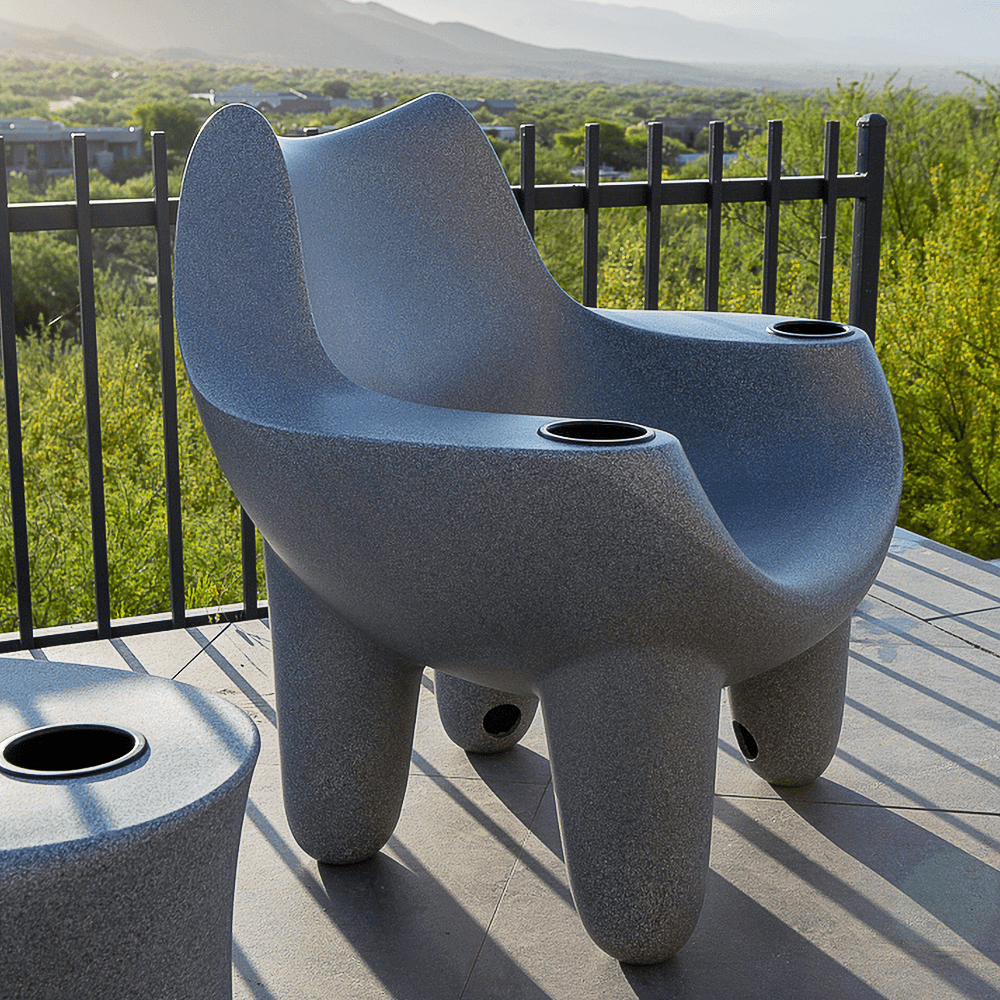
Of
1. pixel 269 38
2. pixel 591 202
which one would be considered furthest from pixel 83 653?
pixel 269 38

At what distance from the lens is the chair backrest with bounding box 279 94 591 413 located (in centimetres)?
185

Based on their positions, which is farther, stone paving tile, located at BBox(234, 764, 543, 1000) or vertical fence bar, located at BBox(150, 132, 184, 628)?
vertical fence bar, located at BBox(150, 132, 184, 628)

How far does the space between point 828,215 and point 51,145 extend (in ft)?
103

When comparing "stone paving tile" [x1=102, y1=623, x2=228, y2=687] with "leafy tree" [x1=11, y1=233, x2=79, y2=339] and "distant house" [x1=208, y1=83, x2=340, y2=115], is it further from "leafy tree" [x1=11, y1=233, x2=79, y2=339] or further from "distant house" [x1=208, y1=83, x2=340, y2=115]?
"distant house" [x1=208, y1=83, x2=340, y2=115]

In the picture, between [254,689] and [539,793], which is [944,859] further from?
[254,689]

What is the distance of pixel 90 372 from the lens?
2615 mm

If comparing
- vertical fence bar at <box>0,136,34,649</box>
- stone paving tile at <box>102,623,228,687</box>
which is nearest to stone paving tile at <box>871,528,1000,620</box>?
stone paving tile at <box>102,623,228,687</box>

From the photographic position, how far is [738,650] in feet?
4.83

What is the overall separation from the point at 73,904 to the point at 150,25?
104m

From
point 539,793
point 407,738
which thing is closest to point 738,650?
point 407,738

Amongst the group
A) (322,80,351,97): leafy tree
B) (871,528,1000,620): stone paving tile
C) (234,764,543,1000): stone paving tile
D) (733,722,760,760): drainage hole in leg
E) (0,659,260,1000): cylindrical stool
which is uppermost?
(322,80,351,97): leafy tree

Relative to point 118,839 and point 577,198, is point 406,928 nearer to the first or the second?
point 118,839

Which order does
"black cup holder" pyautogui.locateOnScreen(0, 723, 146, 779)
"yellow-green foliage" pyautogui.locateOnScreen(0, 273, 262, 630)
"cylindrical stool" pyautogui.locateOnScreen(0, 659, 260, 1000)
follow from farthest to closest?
"yellow-green foliage" pyautogui.locateOnScreen(0, 273, 262, 630)
"black cup holder" pyautogui.locateOnScreen(0, 723, 146, 779)
"cylindrical stool" pyautogui.locateOnScreen(0, 659, 260, 1000)

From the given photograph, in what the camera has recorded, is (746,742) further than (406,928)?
Yes
